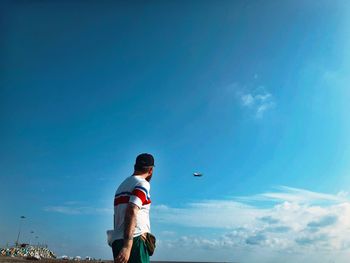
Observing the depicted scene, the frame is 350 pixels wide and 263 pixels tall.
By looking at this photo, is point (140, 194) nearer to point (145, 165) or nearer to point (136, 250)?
point (145, 165)

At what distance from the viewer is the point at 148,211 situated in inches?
205

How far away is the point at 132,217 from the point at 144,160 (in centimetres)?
100

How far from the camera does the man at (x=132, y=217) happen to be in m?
4.73

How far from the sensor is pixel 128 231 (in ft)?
15.5

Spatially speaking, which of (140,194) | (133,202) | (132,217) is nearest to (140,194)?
(140,194)

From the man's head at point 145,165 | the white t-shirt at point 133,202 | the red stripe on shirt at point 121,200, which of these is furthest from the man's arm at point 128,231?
the man's head at point 145,165

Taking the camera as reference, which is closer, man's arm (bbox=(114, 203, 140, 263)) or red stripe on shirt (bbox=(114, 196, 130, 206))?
man's arm (bbox=(114, 203, 140, 263))

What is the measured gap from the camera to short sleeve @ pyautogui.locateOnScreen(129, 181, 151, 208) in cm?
489

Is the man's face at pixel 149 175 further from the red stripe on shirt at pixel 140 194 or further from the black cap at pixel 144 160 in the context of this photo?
the red stripe on shirt at pixel 140 194

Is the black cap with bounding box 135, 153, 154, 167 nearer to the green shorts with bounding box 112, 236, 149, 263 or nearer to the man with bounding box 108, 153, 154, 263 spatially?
the man with bounding box 108, 153, 154, 263

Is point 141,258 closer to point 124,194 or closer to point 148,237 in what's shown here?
point 148,237

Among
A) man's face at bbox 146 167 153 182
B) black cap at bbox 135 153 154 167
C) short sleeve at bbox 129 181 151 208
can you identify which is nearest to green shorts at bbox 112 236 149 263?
short sleeve at bbox 129 181 151 208

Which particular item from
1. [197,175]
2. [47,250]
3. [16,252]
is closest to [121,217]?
[197,175]

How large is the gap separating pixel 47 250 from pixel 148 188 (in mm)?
157644
